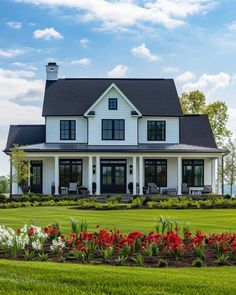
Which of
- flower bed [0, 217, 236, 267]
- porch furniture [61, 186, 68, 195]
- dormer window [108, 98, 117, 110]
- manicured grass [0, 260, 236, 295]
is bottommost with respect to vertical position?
manicured grass [0, 260, 236, 295]

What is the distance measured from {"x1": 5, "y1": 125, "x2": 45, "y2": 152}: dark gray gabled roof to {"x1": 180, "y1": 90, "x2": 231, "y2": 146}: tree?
1819 cm

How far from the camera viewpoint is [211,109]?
56469mm

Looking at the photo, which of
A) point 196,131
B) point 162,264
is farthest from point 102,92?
point 162,264

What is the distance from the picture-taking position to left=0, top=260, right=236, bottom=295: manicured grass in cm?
820

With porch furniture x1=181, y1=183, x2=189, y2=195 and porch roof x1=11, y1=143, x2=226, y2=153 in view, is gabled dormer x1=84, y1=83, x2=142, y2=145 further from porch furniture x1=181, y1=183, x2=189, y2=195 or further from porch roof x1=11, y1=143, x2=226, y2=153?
porch furniture x1=181, y1=183, x2=189, y2=195

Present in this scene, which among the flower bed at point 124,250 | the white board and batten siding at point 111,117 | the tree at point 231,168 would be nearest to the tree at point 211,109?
the tree at point 231,168

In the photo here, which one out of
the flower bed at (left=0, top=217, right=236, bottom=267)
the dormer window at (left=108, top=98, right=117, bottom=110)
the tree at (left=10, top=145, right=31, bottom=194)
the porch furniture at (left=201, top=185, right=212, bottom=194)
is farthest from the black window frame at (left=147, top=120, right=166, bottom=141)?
the flower bed at (left=0, top=217, right=236, bottom=267)

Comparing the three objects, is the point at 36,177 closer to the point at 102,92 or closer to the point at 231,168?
the point at 102,92

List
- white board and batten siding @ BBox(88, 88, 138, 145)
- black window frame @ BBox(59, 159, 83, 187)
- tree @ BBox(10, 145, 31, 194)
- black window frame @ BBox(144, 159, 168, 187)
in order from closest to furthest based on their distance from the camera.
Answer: tree @ BBox(10, 145, 31, 194)
black window frame @ BBox(59, 159, 83, 187)
white board and batten siding @ BBox(88, 88, 138, 145)
black window frame @ BBox(144, 159, 168, 187)

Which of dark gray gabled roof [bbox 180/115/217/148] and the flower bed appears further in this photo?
dark gray gabled roof [bbox 180/115/217/148]

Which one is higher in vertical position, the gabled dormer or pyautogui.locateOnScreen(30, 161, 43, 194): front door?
the gabled dormer

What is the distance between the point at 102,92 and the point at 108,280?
36.3m

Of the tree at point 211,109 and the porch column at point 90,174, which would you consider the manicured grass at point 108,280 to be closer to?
the porch column at point 90,174

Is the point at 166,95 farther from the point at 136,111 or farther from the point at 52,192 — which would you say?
the point at 52,192
